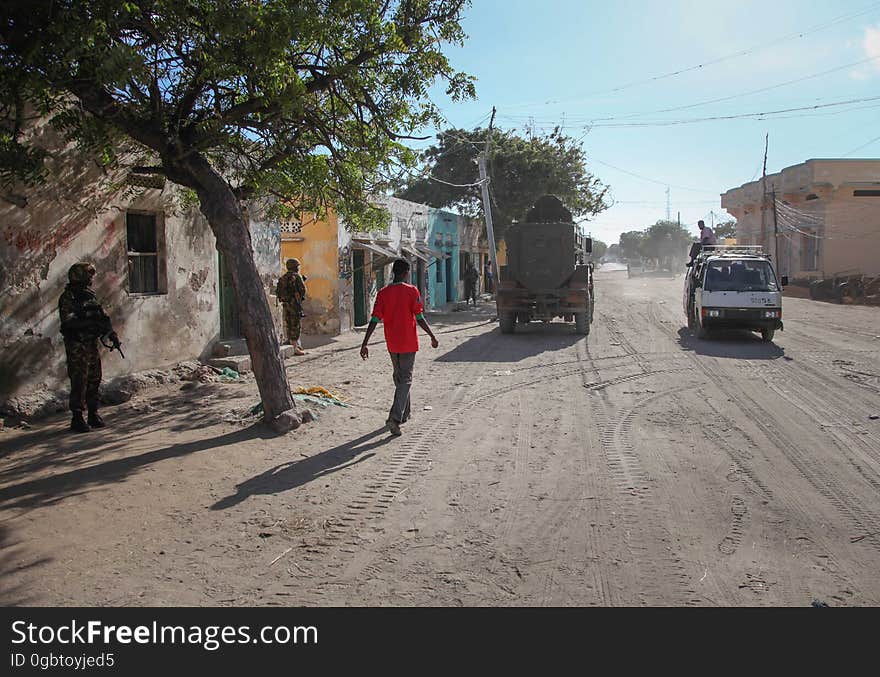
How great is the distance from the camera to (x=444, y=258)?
2853 centimetres

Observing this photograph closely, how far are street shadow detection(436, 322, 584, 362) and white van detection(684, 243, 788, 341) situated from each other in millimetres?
2797

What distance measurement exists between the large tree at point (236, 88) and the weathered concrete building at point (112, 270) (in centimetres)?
67

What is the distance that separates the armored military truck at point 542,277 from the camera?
16.4 m

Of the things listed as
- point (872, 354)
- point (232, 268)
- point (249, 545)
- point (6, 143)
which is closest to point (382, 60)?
point (232, 268)

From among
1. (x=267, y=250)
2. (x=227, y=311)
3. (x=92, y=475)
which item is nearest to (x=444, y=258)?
(x=267, y=250)

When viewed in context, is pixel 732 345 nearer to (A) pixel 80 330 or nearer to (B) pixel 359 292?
(B) pixel 359 292

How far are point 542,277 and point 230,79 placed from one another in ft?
34.5

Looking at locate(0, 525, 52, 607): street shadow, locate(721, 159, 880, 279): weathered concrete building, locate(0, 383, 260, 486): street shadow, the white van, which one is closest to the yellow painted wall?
locate(0, 383, 260, 486): street shadow

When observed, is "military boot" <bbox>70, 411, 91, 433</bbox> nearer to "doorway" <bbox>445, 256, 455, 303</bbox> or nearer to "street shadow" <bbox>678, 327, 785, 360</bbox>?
"street shadow" <bbox>678, 327, 785, 360</bbox>

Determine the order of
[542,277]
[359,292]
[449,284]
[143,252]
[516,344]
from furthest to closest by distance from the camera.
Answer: [449,284]
[359,292]
[542,277]
[516,344]
[143,252]

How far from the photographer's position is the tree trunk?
7484mm

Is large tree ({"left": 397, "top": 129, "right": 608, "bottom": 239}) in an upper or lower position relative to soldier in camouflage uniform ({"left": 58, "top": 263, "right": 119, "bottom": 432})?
upper
